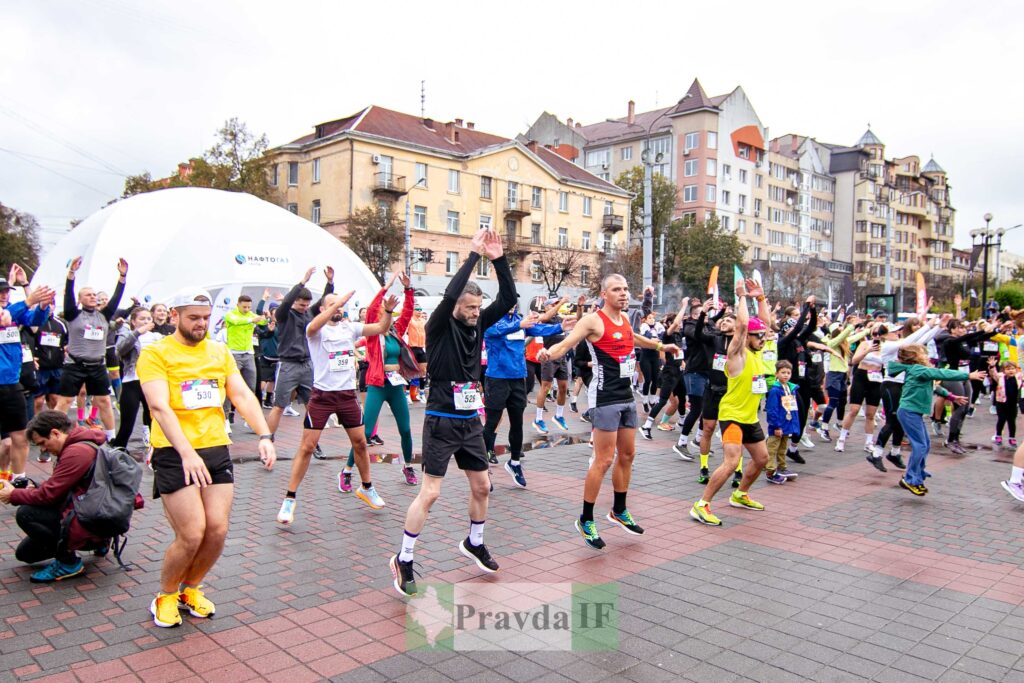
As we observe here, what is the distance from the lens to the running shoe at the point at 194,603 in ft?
14.5

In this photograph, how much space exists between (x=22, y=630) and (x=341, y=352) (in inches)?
137

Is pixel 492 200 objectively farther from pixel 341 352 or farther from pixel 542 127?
pixel 341 352

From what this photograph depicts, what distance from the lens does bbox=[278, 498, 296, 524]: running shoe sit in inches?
250

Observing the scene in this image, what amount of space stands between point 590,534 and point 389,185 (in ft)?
146

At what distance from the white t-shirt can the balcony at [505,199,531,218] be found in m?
48.8

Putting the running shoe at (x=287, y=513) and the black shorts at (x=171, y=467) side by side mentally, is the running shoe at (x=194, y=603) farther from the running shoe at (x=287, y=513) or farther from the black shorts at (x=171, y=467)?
the running shoe at (x=287, y=513)

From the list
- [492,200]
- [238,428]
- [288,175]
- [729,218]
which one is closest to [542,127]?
[729,218]

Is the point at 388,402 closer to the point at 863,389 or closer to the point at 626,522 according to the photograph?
the point at 626,522

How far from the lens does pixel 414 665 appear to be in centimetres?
389

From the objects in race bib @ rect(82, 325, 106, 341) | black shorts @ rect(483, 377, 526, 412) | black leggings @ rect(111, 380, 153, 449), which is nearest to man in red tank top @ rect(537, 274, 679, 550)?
black shorts @ rect(483, 377, 526, 412)

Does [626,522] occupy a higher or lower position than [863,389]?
lower

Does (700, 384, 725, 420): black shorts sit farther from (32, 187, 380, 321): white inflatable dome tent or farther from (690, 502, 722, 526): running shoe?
(32, 187, 380, 321): white inflatable dome tent

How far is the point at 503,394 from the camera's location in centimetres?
819

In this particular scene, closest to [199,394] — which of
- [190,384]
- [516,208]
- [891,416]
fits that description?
[190,384]
